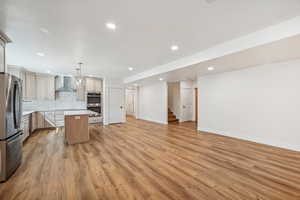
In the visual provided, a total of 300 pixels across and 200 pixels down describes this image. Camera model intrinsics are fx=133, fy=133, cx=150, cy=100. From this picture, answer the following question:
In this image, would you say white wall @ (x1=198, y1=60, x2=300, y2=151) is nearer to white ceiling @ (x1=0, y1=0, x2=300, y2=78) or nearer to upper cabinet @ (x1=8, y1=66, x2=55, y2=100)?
white ceiling @ (x1=0, y1=0, x2=300, y2=78)

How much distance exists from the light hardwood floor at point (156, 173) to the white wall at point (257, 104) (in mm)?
540

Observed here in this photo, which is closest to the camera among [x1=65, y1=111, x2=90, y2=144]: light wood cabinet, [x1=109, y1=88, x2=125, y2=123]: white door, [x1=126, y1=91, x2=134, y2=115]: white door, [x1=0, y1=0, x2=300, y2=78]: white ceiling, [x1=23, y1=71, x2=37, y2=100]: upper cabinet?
[x1=0, y1=0, x2=300, y2=78]: white ceiling

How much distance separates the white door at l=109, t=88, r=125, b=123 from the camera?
752 centimetres

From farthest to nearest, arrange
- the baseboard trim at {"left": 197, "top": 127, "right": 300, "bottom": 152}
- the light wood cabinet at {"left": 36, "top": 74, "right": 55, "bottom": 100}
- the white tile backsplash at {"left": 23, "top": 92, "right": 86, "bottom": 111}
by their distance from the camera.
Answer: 1. the white tile backsplash at {"left": 23, "top": 92, "right": 86, "bottom": 111}
2. the light wood cabinet at {"left": 36, "top": 74, "right": 55, "bottom": 100}
3. the baseboard trim at {"left": 197, "top": 127, "right": 300, "bottom": 152}

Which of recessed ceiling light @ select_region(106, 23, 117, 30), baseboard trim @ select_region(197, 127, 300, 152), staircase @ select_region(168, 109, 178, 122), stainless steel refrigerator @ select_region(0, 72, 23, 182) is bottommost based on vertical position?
baseboard trim @ select_region(197, 127, 300, 152)

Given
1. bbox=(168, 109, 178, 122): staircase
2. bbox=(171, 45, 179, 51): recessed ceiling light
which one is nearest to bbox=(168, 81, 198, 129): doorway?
bbox=(168, 109, 178, 122): staircase

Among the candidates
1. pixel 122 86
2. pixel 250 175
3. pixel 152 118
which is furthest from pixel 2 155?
pixel 152 118

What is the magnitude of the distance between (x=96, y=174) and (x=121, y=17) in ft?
8.97

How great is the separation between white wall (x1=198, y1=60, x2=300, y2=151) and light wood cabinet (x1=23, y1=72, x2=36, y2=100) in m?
7.62

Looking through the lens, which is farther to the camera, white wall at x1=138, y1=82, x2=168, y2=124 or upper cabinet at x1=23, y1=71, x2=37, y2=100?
white wall at x1=138, y1=82, x2=168, y2=124

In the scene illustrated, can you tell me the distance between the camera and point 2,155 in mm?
2213

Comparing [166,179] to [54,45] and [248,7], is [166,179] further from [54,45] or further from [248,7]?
[54,45]

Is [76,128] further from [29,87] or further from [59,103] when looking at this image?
[29,87]

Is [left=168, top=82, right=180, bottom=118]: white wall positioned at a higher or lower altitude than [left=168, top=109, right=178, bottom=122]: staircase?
higher
